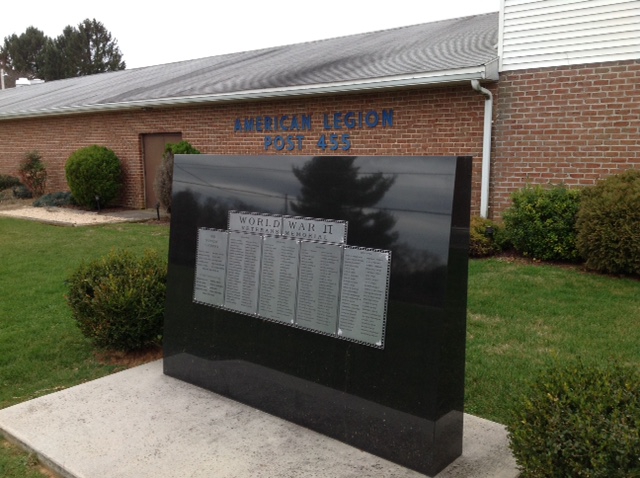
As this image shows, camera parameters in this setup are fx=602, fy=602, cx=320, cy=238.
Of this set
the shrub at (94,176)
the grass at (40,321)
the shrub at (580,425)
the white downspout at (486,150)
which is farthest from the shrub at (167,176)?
the shrub at (580,425)

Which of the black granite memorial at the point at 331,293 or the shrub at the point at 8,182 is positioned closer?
the black granite memorial at the point at 331,293

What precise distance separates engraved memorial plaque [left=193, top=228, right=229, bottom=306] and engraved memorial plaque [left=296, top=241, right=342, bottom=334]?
75 cm

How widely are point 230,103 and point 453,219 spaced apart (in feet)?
36.1

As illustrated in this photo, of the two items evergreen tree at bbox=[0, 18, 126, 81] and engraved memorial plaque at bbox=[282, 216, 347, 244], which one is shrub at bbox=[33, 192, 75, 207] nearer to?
engraved memorial plaque at bbox=[282, 216, 347, 244]

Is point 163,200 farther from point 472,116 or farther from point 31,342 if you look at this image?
point 31,342

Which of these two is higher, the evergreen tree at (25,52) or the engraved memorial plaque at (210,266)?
the evergreen tree at (25,52)

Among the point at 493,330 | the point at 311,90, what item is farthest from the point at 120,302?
the point at 311,90

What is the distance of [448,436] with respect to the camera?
129 inches

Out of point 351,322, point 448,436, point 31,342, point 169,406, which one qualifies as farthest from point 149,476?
point 31,342

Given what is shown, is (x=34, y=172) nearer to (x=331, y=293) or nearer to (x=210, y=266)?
(x=210, y=266)

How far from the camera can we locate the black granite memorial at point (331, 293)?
3176 mm

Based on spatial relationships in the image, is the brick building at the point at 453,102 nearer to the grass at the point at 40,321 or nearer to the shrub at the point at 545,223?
the shrub at the point at 545,223

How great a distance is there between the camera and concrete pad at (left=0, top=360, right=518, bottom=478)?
3.28 m

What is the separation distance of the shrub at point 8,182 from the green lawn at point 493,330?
11.6 meters
